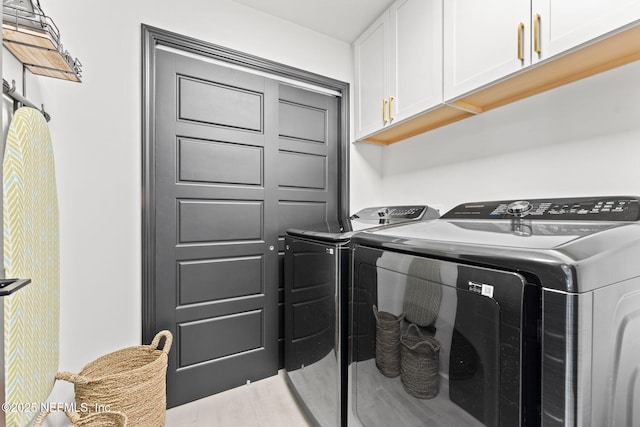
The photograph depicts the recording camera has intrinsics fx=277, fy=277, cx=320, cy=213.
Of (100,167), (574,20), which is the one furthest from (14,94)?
(574,20)

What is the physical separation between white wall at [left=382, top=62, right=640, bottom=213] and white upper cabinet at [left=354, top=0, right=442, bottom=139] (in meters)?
0.38

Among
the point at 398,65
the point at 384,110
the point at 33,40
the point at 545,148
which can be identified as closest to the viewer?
the point at 33,40

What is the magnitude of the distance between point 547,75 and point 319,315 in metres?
1.63

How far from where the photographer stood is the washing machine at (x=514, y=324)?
0.59 metres

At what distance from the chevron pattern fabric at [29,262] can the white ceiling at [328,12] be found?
162 cm

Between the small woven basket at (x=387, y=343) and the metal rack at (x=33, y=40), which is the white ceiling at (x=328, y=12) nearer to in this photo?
the metal rack at (x=33, y=40)

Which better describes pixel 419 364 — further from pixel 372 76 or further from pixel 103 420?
pixel 372 76

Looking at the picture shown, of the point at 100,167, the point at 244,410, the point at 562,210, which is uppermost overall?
the point at 100,167

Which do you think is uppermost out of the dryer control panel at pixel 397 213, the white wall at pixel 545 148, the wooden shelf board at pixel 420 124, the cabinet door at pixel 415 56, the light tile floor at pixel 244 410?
the cabinet door at pixel 415 56

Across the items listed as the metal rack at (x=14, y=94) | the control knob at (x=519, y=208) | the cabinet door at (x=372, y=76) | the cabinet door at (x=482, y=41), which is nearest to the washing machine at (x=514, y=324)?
the control knob at (x=519, y=208)

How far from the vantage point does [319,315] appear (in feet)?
4.98

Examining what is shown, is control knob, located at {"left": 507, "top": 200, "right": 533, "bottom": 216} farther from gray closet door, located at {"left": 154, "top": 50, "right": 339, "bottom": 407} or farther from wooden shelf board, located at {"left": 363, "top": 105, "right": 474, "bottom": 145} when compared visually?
gray closet door, located at {"left": 154, "top": 50, "right": 339, "bottom": 407}

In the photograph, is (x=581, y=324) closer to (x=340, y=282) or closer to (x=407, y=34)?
(x=340, y=282)

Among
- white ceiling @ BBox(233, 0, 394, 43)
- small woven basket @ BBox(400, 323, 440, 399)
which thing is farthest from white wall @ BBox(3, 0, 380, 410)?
small woven basket @ BBox(400, 323, 440, 399)
